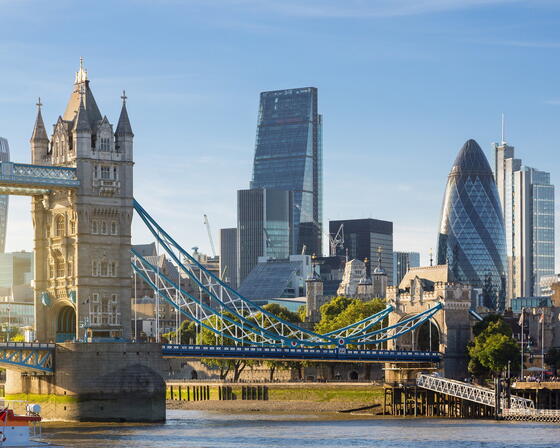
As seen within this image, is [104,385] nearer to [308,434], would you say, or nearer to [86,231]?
[86,231]

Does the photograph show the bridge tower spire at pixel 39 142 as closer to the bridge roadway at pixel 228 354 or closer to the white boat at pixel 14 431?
the bridge roadway at pixel 228 354

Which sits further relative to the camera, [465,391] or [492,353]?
[492,353]

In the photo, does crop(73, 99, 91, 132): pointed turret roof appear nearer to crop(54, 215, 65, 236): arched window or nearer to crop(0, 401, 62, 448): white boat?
crop(54, 215, 65, 236): arched window

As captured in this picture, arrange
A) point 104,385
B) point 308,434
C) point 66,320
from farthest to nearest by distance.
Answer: point 66,320 < point 104,385 < point 308,434

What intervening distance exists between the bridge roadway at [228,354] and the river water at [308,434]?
22.4 feet

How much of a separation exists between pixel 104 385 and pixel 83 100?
2835 cm

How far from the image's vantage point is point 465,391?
5778 inches

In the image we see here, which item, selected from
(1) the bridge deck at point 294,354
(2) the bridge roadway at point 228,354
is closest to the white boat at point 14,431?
(2) the bridge roadway at point 228,354

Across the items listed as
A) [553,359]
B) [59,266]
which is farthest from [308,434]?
[553,359]

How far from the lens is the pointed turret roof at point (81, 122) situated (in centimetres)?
14138

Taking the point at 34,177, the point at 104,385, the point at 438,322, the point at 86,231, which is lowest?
the point at 104,385

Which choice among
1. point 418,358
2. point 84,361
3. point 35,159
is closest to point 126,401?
point 84,361

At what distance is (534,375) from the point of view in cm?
17312

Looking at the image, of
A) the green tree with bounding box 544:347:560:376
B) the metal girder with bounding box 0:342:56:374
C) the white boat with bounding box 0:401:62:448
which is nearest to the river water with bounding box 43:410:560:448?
the white boat with bounding box 0:401:62:448
